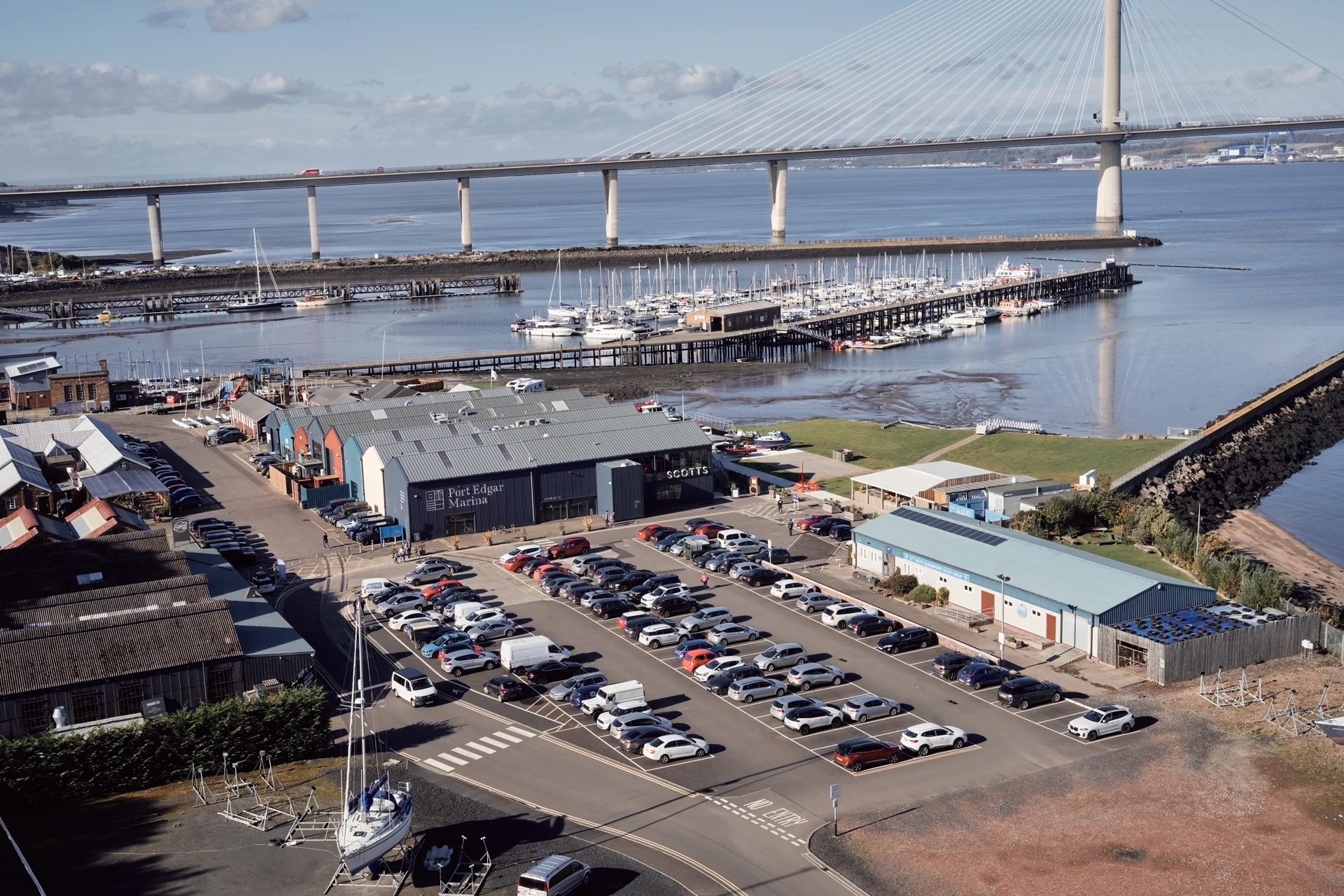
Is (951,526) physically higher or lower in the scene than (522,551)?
higher

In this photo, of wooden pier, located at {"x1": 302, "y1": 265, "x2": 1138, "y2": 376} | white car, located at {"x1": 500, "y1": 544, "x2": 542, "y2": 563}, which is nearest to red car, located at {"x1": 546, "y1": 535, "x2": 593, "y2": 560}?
white car, located at {"x1": 500, "y1": 544, "x2": 542, "y2": 563}

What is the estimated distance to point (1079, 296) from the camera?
328 feet

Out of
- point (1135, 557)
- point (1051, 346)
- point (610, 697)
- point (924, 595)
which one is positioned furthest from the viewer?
point (1051, 346)

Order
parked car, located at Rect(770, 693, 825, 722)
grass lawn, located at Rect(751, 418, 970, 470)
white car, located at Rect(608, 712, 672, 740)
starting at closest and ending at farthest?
white car, located at Rect(608, 712, 672, 740) < parked car, located at Rect(770, 693, 825, 722) < grass lawn, located at Rect(751, 418, 970, 470)

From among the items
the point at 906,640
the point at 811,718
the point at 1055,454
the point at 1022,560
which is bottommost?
the point at 811,718

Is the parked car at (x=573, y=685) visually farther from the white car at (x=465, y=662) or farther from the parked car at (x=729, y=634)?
the parked car at (x=729, y=634)

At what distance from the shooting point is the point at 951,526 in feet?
98.9

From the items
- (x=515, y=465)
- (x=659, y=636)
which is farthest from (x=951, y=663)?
(x=515, y=465)

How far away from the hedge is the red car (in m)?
11.5

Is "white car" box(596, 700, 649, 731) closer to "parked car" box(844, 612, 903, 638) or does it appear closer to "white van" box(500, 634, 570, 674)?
"white van" box(500, 634, 570, 674)

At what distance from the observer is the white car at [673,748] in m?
20.6

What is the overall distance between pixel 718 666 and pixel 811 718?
2918mm

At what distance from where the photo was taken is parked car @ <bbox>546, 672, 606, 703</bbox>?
2320cm

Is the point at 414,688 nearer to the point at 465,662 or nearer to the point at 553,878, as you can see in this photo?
the point at 465,662
